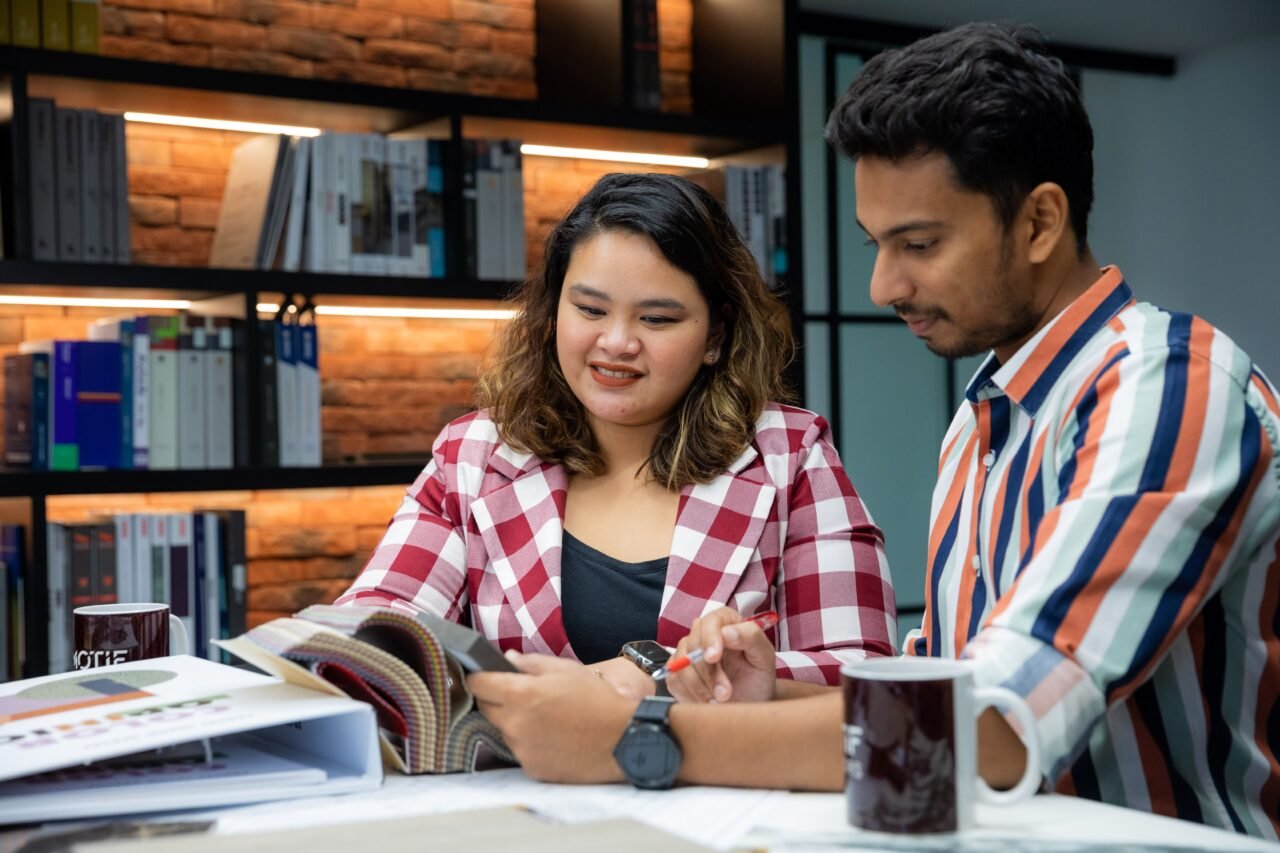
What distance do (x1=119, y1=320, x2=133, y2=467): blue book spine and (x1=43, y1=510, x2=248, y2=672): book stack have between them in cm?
13

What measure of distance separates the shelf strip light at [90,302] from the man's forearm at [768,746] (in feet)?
7.34

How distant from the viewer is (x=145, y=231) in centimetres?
307

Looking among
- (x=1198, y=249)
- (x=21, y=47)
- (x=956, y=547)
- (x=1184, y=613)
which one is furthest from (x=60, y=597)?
(x=1198, y=249)

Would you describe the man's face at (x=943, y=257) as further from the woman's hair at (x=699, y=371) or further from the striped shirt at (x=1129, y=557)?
the woman's hair at (x=699, y=371)

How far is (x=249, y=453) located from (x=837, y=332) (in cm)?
225

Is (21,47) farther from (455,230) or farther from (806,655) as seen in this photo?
(806,655)

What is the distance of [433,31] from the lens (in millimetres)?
3418

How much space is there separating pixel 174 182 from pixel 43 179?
0.45 metres

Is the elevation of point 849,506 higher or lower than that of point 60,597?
higher

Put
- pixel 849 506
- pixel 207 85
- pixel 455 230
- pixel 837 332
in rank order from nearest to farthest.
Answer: pixel 849 506 → pixel 207 85 → pixel 455 230 → pixel 837 332

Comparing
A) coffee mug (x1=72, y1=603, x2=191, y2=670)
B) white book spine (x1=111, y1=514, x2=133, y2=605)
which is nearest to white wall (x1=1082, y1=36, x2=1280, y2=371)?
white book spine (x1=111, y1=514, x2=133, y2=605)

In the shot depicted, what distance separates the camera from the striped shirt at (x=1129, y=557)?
97 centimetres

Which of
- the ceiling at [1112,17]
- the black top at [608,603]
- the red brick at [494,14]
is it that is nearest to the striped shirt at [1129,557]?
the black top at [608,603]

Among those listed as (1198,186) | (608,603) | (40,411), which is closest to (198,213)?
(40,411)
